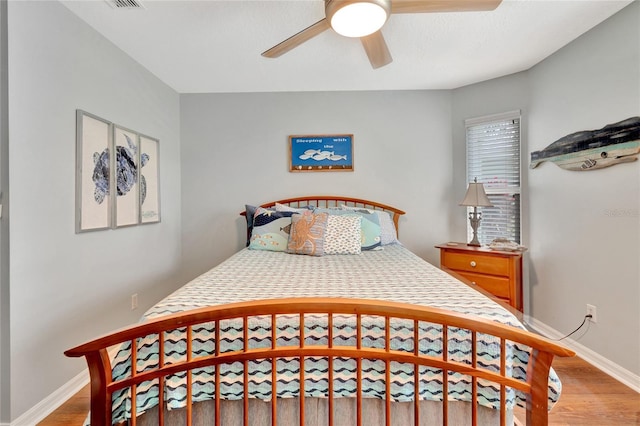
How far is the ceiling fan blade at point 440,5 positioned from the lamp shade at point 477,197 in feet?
5.05

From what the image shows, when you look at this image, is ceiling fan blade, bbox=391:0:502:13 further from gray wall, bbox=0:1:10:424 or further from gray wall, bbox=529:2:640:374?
gray wall, bbox=0:1:10:424

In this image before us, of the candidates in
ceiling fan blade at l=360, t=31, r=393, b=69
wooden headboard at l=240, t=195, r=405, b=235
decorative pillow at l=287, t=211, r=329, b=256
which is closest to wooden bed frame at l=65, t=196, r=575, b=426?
decorative pillow at l=287, t=211, r=329, b=256

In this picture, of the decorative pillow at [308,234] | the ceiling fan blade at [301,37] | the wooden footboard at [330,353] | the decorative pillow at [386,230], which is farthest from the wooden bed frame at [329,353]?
the decorative pillow at [386,230]

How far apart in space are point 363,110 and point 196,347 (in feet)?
9.01

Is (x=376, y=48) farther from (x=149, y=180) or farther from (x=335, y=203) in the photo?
(x=149, y=180)

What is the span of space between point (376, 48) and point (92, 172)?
200 centimetres

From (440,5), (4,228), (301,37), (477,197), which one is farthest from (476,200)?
(4,228)

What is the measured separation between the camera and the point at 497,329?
2.82 feet

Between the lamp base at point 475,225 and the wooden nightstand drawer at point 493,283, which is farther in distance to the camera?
the lamp base at point 475,225

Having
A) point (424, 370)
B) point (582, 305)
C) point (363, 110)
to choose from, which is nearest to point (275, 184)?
point (363, 110)

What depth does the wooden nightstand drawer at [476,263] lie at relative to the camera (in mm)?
2373

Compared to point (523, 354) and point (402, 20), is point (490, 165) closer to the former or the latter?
point (402, 20)

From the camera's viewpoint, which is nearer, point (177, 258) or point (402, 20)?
point (402, 20)

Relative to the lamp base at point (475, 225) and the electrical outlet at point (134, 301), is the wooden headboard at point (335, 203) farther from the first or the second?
the electrical outlet at point (134, 301)
